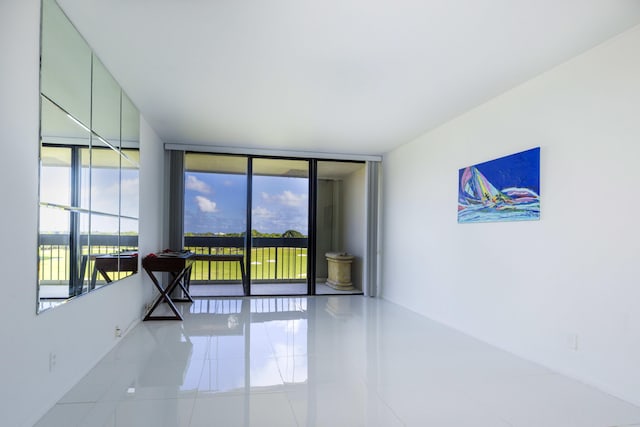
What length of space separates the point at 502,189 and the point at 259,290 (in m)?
4.20

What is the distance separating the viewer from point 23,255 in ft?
6.70

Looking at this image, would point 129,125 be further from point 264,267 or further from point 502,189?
point 502,189

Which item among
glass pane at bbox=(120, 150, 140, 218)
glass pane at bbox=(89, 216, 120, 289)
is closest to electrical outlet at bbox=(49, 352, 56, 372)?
glass pane at bbox=(89, 216, 120, 289)

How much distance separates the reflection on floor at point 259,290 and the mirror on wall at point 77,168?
2.58 m

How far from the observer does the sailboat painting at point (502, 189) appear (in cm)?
341

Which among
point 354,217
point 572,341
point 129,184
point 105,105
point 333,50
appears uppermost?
point 333,50

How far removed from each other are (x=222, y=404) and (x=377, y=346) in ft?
5.72

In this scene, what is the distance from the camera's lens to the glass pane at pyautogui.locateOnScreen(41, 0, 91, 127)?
2260 millimetres

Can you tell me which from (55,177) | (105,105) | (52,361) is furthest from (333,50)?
(52,361)

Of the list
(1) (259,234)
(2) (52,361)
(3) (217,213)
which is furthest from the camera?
(1) (259,234)

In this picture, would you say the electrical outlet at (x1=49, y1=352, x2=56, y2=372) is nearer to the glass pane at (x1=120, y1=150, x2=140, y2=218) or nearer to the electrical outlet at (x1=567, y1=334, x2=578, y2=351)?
the glass pane at (x1=120, y1=150, x2=140, y2=218)

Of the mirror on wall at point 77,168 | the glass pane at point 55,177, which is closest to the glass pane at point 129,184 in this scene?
the mirror on wall at point 77,168

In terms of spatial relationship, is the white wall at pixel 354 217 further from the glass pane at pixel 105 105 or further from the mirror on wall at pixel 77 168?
the glass pane at pixel 105 105

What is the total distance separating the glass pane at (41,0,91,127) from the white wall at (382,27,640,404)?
11.8 feet
